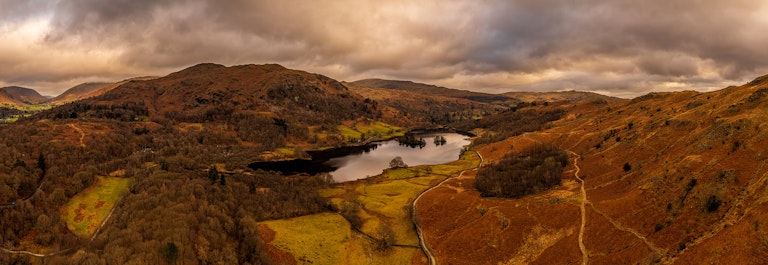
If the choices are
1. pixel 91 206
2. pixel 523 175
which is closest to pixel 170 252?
pixel 91 206

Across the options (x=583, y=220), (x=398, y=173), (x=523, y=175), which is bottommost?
(x=398, y=173)

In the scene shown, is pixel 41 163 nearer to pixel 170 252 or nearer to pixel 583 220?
pixel 170 252

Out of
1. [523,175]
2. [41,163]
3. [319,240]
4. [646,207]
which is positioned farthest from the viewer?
[41,163]

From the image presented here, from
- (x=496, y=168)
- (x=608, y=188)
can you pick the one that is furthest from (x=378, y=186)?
(x=608, y=188)

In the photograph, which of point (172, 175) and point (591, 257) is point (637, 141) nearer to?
point (591, 257)

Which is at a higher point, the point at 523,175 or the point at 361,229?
the point at 523,175

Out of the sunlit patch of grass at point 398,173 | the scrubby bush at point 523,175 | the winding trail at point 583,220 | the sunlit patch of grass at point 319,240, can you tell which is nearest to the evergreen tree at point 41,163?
the sunlit patch of grass at point 319,240

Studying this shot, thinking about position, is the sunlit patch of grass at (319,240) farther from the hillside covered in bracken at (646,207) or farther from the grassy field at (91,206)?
the grassy field at (91,206)

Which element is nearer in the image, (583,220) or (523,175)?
(583,220)
